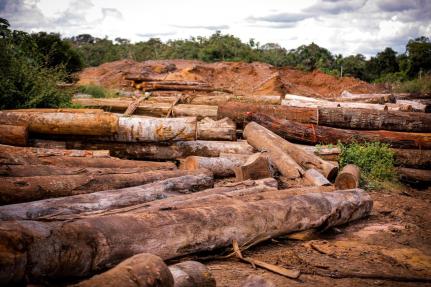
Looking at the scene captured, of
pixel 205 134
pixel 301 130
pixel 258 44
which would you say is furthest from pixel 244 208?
pixel 258 44

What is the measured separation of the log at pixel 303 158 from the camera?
6.81 meters

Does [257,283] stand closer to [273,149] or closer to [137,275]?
[137,275]

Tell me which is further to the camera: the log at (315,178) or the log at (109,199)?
the log at (315,178)

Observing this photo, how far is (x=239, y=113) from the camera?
8797 mm

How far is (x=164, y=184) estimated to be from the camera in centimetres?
501

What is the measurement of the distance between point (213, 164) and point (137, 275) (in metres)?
4.40

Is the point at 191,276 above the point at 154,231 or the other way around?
the other way around

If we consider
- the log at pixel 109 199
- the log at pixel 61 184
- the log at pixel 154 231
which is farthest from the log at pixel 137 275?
the log at pixel 61 184

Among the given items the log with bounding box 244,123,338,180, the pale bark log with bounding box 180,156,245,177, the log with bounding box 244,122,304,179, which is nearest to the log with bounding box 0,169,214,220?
the pale bark log with bounding box 180,156,245,177

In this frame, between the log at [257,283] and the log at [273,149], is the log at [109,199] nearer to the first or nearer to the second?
the log at [273,149]

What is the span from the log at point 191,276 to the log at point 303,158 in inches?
173

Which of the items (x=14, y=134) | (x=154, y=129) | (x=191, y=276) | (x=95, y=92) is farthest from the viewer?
(x=95, y=92)

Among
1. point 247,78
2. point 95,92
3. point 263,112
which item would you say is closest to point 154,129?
point 263,112

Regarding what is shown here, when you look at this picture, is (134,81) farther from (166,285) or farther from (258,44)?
(258,44)
